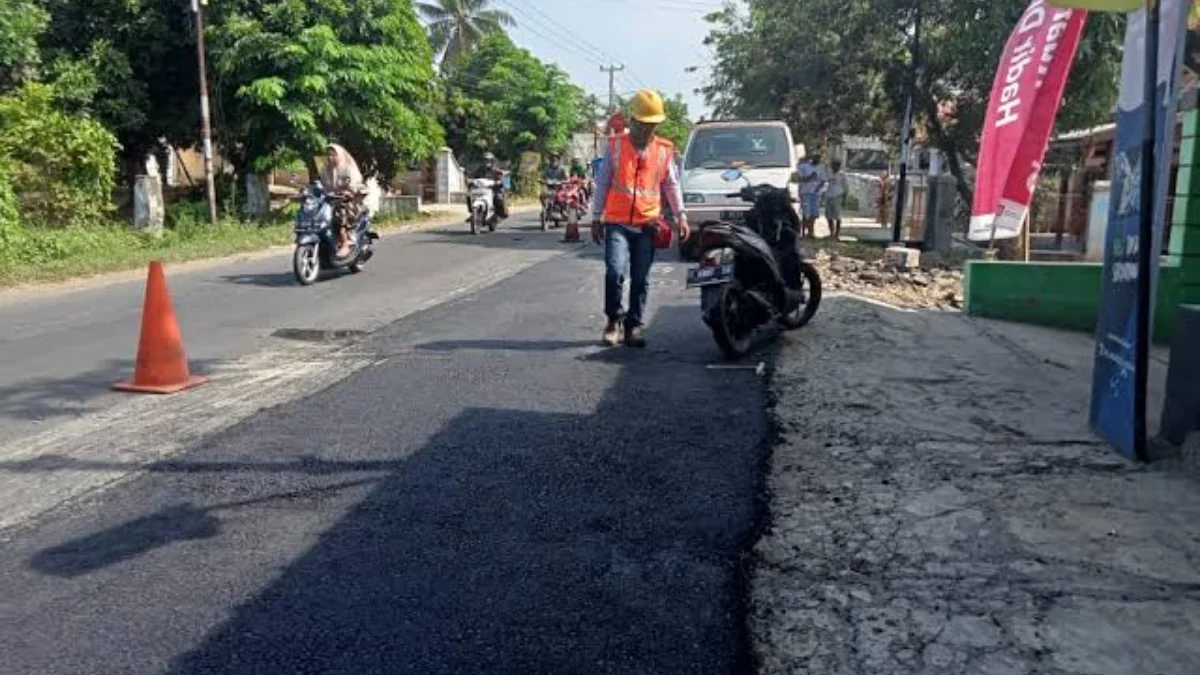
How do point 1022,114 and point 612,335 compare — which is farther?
point 1022,114

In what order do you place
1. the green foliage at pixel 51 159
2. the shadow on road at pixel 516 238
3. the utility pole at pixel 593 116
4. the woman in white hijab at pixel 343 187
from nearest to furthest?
the woman in white hijab at pixel 343 187 < the green foliage at pixel 51 159 < the shadow on road at pixel 516 238 < the utility pole at pixel 593 116

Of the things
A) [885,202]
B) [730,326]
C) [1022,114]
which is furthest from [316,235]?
[885,202]

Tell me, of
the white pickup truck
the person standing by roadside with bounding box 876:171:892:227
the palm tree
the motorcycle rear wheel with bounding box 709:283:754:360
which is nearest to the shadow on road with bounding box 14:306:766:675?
the motorcycle rear wheel with bounding box 709:283:754:360

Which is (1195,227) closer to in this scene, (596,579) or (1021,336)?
(1021,336)

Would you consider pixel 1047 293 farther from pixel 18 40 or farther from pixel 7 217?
pixel 18 40

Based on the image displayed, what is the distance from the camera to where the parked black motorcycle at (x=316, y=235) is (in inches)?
415

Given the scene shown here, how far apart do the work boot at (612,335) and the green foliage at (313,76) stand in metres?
12.8

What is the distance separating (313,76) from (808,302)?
44.2 ft

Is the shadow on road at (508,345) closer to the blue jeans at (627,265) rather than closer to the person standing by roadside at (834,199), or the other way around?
the blue jeans at (627,265)

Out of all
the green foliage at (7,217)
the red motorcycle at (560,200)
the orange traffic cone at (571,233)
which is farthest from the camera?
the red motorcycle at (560,200)

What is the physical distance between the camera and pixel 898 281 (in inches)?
440

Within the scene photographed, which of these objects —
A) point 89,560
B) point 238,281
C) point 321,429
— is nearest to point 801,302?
point 321,429

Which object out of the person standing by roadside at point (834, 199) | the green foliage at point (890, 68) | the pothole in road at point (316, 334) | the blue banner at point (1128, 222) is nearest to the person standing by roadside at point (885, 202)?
the green foliage at point (890, 68)

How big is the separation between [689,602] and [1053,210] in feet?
61.4
